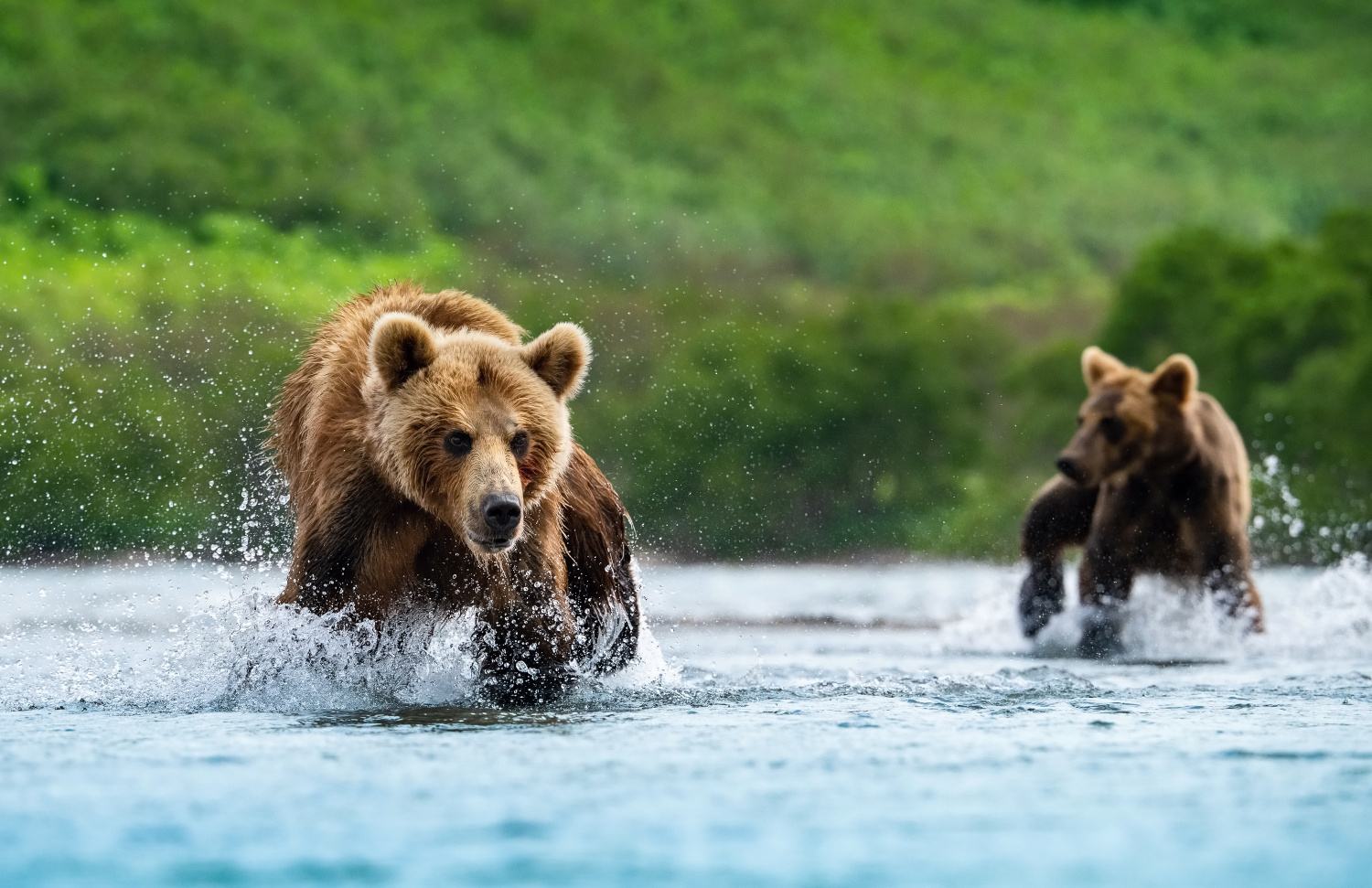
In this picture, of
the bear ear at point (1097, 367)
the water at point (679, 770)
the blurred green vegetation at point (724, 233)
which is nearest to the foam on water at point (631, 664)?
the water at point (679, 770)

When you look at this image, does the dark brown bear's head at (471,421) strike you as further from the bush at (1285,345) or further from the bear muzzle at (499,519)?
the bush at (1285,345)

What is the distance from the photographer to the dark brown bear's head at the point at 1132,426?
966 centimetres

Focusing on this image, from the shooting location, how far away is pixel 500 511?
551 cm

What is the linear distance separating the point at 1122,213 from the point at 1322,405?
151 feet

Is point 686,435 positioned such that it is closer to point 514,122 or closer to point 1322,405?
point 1322,405

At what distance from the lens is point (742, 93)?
80.6 metres

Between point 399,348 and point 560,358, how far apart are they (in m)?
0.55

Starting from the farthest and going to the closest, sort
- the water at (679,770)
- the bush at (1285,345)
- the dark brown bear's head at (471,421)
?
1. the bush at (1285,345)
2. the dark brown bear's head at (471,421)
3. the water at (679,770)

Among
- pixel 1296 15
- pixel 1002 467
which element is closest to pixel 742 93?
pixel 1296 15

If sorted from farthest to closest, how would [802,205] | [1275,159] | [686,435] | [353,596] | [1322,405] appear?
[1275,159] → [802,205] → [686,435] → [1322,405] → [353,596]

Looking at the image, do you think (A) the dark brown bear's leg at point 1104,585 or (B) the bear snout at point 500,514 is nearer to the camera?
(B) the bear snout at point 500,514

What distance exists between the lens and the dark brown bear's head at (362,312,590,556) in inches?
222

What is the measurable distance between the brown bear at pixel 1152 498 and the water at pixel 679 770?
115 cm

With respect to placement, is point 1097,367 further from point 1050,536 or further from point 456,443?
point 456,443
